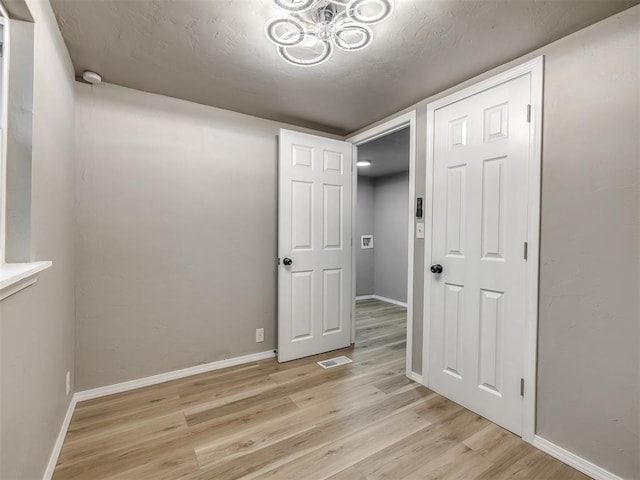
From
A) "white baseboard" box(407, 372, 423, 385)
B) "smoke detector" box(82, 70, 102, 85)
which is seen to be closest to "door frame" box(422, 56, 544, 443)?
"white baseboard" box(407, 372, 423, 385)

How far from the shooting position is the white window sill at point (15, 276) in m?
0.88

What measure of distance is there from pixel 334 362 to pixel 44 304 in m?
2.14

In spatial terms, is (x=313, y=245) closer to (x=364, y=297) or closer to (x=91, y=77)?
(x=91, y=77)

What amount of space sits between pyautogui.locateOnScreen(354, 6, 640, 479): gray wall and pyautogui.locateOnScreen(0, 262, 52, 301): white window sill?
232 centimetres

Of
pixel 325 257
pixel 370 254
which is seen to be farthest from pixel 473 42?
pixel 370 254

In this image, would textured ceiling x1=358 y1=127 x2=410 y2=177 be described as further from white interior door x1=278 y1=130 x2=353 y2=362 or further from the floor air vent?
the floor air vent

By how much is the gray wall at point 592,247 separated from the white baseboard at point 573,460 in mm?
29

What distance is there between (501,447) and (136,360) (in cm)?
250

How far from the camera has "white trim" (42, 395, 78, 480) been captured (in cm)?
140

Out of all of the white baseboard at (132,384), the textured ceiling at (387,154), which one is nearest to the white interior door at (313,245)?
the white baseboard at (132,384)

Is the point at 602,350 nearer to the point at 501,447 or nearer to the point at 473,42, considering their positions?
the point at 501,447

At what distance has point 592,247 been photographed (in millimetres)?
1495

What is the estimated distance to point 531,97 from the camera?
1.72 meters

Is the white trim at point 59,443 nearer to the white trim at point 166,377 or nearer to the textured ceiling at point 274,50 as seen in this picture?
the white trim at point 166,377
